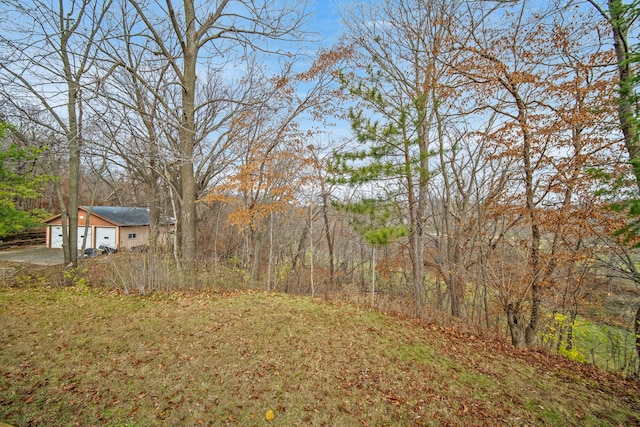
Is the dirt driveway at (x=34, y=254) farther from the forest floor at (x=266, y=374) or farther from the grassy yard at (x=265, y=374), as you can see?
the grassy yard at (x=265, y=374)

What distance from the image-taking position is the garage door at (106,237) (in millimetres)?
17375

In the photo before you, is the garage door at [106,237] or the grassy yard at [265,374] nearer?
the grassy yard at [265,374]

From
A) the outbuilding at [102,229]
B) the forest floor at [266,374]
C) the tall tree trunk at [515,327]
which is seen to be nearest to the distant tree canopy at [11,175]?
the forest floor at [266,374]

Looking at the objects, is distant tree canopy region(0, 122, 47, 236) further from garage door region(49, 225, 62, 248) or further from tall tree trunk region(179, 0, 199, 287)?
garage door region(49, 225, 62, 248)

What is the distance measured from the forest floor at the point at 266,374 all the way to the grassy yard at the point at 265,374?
1 centimetres

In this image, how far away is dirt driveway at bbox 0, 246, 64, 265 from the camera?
1342cm

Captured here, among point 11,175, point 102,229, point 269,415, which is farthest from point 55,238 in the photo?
point 269,415

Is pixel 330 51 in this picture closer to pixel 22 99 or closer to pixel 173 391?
pixel 22 99

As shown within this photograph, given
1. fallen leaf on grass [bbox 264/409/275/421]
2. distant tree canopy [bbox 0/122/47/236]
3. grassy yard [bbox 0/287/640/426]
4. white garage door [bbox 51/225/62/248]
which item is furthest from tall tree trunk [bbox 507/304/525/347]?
white garage door [bbox 51/225/62/248]

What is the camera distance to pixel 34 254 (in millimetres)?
14992

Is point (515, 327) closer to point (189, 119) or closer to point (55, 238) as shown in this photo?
point (189, 119)

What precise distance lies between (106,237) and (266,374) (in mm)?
19882

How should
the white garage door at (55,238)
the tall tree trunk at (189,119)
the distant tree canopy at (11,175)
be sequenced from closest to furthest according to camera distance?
the distant tree canopy at (11,175), the tall tree trunk at (189,119), the white garage door at (55,238)

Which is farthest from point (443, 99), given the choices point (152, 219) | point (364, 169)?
point (152, 219)
